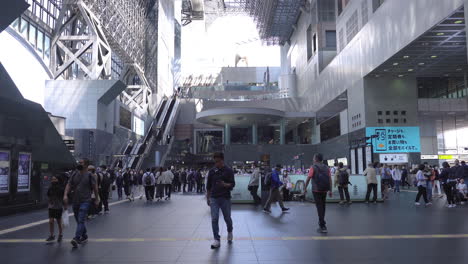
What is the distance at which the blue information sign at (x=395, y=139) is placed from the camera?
1091 inches

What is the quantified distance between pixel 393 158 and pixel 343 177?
15513 millimetres

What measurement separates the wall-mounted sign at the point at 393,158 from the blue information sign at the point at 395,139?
0.92ft

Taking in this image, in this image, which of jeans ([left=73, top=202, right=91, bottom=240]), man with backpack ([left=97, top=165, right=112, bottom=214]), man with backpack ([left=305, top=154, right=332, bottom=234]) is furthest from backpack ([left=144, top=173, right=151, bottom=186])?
man with backpack ([left=305, top=154, right=332, bottom=234])

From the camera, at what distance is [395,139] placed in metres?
27.9

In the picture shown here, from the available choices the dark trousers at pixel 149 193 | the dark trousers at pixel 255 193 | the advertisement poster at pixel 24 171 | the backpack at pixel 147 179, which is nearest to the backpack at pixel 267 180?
the dark trousers at pixel 255 193

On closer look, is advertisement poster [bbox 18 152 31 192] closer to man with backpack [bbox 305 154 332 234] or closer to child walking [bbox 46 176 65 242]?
child walking [bbox 46 176 65 242]

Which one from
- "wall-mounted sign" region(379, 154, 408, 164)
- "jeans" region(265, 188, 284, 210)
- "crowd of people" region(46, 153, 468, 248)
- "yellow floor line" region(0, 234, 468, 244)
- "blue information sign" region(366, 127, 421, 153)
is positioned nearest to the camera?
"crowd of people" region(46, 153, 468, 248)

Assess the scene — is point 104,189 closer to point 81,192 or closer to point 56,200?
point 56,200

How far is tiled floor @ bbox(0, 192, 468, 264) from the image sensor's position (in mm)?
5676

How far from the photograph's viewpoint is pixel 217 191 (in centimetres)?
683

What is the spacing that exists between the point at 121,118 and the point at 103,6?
10.5 meters

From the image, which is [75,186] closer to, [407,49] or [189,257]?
[189,257]

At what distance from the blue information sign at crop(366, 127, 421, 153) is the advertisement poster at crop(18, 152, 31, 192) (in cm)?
2219

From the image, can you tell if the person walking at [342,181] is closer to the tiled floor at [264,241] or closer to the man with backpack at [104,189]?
the tiled floor at [264,241]
